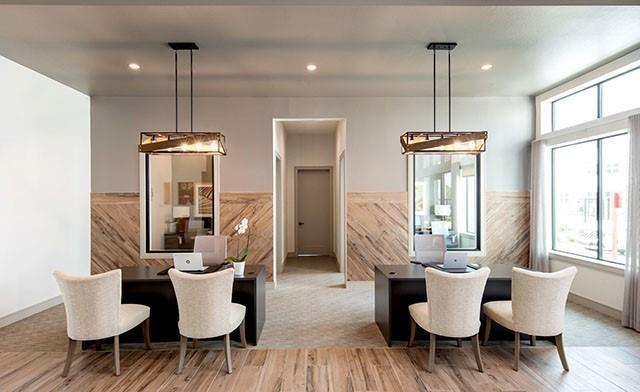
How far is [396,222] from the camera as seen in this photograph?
630cm

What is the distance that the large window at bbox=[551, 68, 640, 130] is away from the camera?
15.0 feet

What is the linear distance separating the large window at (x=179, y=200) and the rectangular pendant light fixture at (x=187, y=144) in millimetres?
2227

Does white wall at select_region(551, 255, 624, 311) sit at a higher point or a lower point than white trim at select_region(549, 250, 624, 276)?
lower

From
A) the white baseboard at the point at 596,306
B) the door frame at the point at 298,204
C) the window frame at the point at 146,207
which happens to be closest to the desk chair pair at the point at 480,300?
the white baseboard at the point at 596,306

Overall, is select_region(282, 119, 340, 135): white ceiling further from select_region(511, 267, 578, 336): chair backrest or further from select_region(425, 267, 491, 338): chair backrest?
select_region(511, 267, 578, 336): chair backrest

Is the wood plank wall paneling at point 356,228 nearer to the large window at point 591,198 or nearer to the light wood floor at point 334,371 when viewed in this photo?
the large window at point 591,198

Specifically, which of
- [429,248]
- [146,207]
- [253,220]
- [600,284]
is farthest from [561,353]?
[146,207]

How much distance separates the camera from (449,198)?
21.1 feet

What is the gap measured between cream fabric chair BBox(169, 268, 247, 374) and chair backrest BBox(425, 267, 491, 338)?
1771 mm

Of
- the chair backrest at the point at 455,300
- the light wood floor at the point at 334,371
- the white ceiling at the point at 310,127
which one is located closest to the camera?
the light wood floor at the point at 334,371

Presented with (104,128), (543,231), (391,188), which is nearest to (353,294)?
(391,188)

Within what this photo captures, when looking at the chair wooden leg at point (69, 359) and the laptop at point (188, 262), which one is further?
the laptop at point (188, 262)

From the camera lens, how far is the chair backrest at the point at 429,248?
4648 mm

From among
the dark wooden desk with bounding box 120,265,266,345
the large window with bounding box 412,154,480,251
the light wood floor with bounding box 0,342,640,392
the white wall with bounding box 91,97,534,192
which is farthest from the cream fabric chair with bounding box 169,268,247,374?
the large window with bounding box 412,154,480,251
